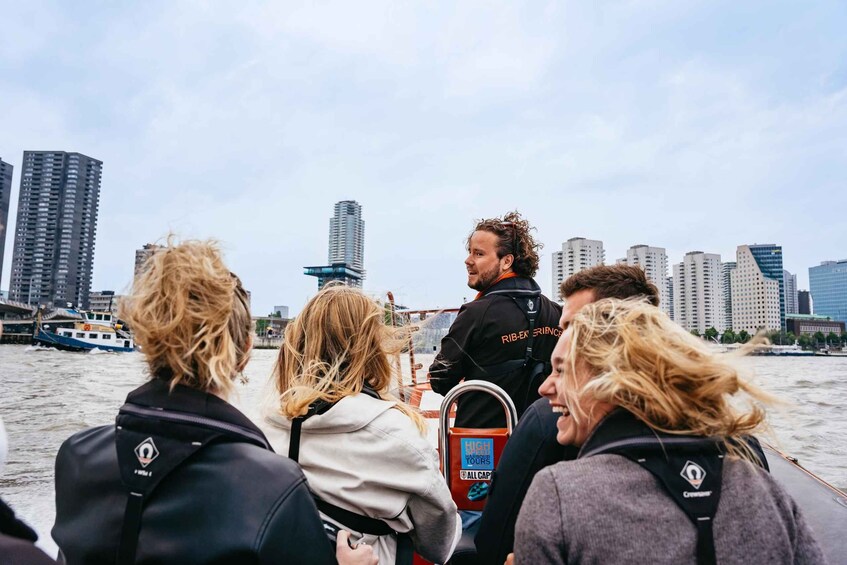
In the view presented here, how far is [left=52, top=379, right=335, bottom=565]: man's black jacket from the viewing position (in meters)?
1.14

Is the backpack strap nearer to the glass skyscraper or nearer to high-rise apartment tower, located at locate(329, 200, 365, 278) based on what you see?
the glass skyscraper

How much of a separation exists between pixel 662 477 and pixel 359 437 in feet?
3.12

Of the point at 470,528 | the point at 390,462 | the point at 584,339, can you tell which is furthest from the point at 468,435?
the point at 584,339

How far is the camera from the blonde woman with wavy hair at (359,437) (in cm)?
171

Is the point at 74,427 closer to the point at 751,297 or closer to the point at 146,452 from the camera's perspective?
the point at 146,452

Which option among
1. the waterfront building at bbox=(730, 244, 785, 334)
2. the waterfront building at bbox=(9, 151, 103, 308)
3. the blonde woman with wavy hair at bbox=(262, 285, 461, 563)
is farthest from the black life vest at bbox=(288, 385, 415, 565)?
the waterfront building at bbox=(9, 151, 103, 308)

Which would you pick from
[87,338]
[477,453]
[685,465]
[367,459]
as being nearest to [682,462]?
[685,465]

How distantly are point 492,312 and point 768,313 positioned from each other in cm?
9687

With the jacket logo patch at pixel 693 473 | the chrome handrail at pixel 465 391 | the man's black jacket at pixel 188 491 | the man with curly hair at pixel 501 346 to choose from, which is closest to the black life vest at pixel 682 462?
the jacket logo patch at pixel 693 473

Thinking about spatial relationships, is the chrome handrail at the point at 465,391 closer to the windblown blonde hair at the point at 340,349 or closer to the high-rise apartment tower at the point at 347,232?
the windblown blonde hair at the point at 340,349

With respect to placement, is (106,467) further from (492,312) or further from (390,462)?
(492,312)

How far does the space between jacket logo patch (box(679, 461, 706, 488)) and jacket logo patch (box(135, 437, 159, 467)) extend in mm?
1092

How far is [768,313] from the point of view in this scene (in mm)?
83875

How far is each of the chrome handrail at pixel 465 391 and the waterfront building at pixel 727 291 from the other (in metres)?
92.0
